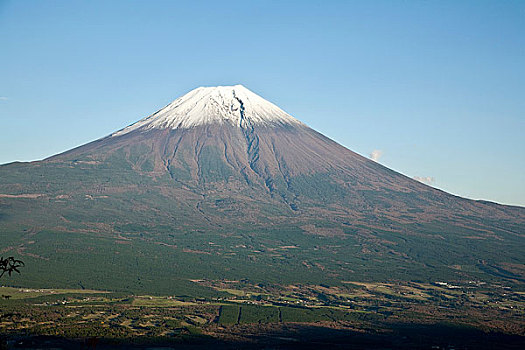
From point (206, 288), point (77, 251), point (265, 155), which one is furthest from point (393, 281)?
point (265, 155)

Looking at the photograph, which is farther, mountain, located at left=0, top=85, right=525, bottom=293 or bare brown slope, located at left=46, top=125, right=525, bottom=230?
bare brown slope, located at left=46, top=125, right=525, bottom=230

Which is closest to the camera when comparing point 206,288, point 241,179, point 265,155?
point 206,288

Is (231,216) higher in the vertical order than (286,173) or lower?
lower

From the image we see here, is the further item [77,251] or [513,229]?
[513,229]

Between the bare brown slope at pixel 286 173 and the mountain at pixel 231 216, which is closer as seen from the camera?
the mountain at pixel 231 216

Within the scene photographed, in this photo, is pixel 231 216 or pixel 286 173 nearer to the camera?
pixel 231 216

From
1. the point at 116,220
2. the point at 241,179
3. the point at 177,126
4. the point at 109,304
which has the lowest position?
the point at 109,304

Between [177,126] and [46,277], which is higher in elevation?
[177,126]

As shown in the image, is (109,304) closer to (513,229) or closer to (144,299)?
(144,299)
